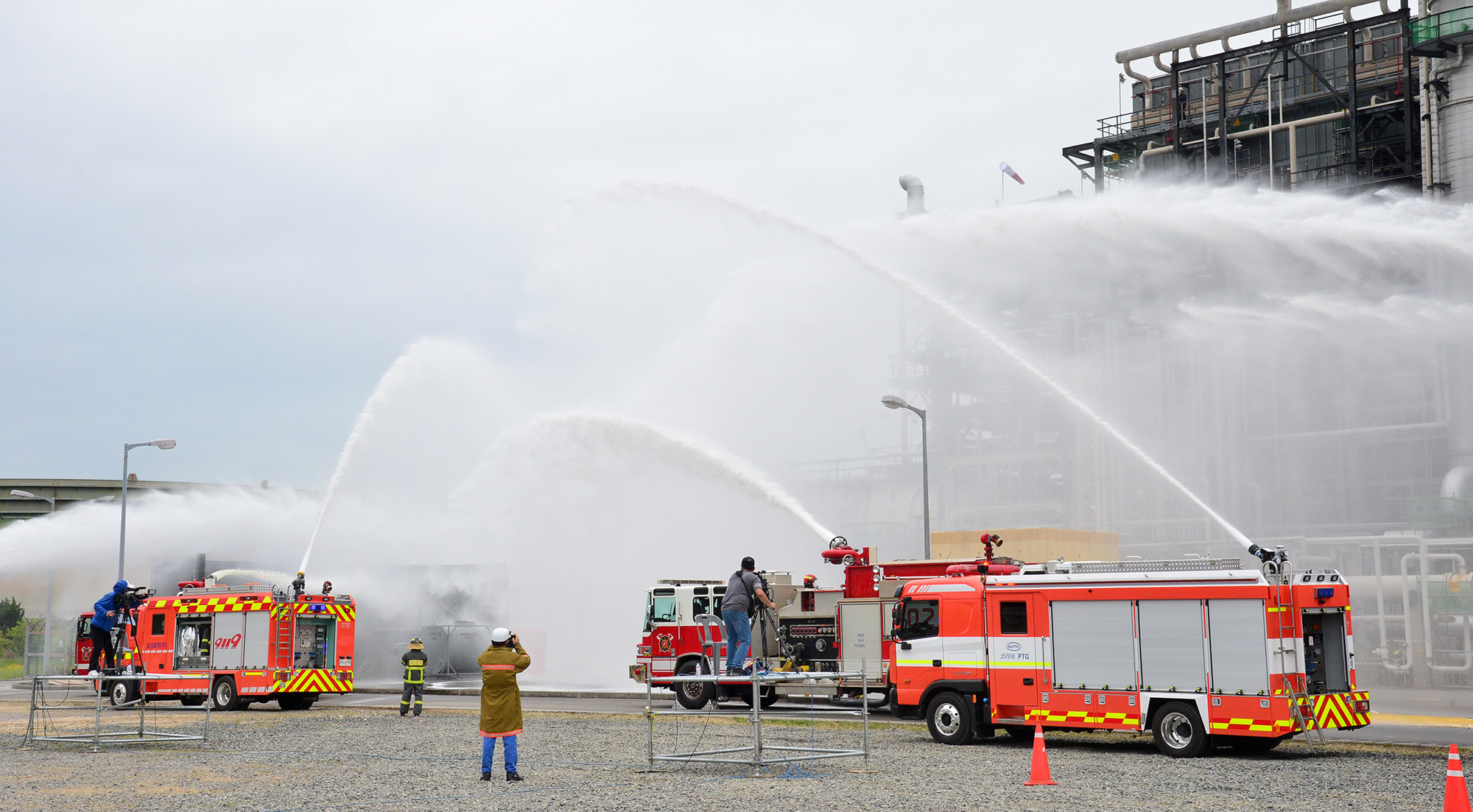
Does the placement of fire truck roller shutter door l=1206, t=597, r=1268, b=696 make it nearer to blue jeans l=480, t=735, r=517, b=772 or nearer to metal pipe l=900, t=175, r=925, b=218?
blue jeans l=480, t=735, r=517, b=772

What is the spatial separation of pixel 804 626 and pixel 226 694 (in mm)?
12415

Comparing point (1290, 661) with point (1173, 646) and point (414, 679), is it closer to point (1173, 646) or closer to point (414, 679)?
point (1173, 646)

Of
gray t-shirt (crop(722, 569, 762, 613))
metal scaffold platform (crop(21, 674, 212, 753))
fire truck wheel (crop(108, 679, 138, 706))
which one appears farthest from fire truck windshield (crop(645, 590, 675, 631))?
fire truck wheel (crop(108, 679, 138, 706))

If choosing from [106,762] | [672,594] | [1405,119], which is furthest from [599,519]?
[1405,119]

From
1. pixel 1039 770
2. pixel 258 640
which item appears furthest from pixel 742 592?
pixel 258 640

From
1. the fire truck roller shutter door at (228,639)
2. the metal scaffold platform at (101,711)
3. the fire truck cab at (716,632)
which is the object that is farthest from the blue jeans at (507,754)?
the fire truck roller shutter door at (228,639)

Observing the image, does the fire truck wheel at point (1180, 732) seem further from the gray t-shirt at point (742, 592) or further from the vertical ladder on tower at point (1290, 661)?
the gray t-shirt at point (742, 592)

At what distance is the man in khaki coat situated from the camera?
1382 cm

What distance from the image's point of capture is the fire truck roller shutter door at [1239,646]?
1561 cm

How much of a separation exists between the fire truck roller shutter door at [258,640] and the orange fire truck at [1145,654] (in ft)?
46.3

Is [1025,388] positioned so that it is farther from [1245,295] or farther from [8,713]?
[8,713]

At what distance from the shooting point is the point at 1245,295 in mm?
36875

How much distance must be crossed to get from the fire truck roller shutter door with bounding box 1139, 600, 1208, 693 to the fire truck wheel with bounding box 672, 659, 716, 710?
1039 cm

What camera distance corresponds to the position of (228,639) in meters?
26.0
